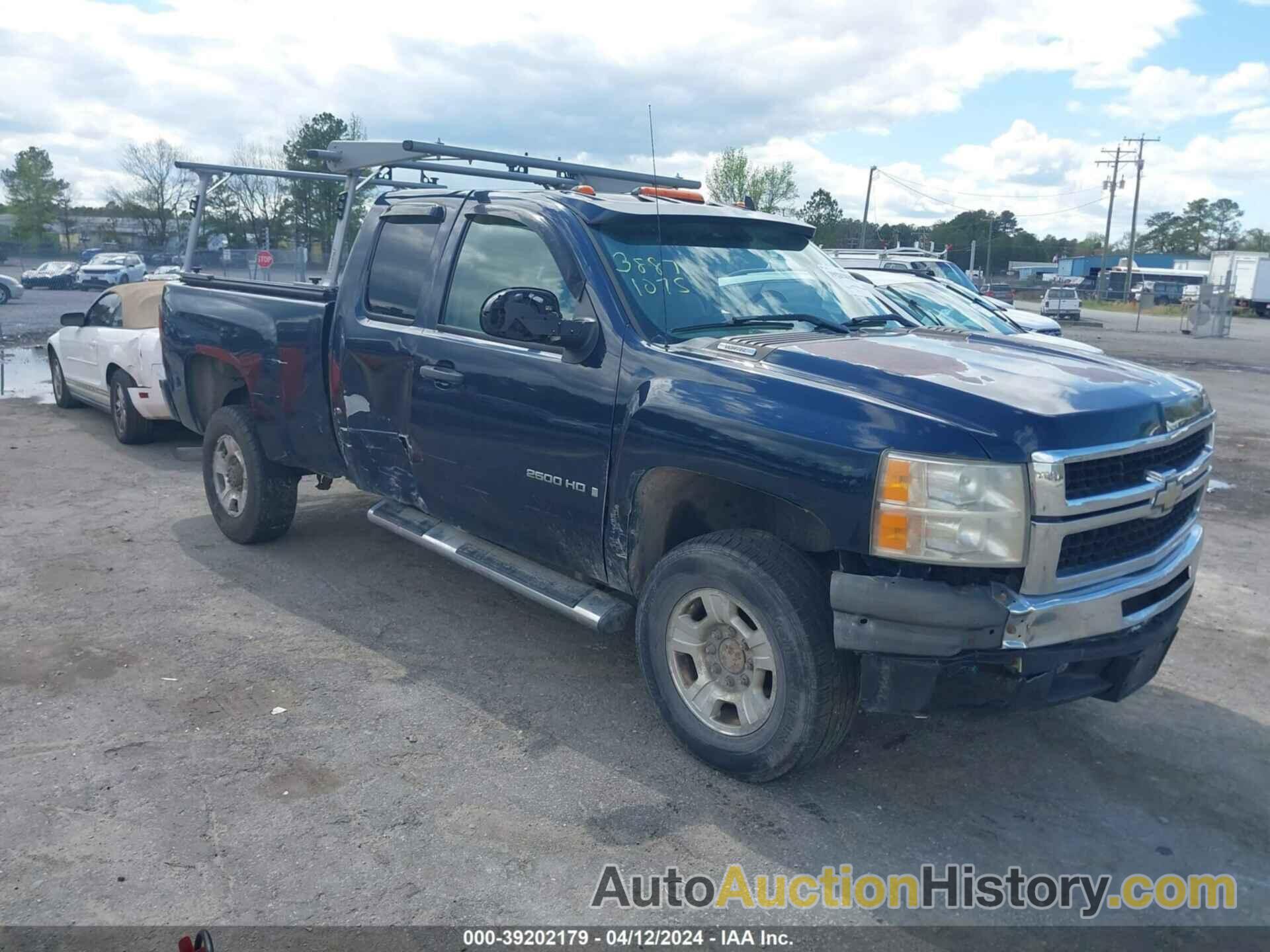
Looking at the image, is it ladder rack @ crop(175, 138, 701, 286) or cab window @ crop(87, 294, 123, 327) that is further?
cab window @ crop(87, 294, 123, 327)

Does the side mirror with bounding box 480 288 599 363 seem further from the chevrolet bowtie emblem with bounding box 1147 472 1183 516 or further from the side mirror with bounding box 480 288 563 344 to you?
the chevrolet bowtie emblem with bounding box 1147 472 1183 516

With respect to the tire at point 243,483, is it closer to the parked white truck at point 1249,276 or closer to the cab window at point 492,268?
the cab window at point 492,268

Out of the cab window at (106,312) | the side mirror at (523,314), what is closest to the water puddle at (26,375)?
the cab window at (106,312)

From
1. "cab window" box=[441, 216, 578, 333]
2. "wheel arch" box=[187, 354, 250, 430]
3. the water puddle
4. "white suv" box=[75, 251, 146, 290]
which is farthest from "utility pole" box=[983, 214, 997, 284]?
"cab window" box=[441, 216, 578, 333]

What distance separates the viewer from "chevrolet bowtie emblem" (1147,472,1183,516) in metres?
3.47

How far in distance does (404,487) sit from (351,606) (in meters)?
0.82

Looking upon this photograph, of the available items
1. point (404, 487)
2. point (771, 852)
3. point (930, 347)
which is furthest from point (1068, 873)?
point (404, 487)

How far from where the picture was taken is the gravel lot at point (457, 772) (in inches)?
124

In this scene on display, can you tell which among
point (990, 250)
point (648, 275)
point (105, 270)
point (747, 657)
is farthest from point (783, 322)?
point (990, 250)

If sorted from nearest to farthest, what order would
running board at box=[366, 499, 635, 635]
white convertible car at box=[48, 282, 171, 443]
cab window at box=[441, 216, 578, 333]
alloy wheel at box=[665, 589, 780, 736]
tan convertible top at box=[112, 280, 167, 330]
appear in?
alloy wheel at box=[665, 589, 780, 736]
running board at box=[366, 499, 635, 635]
cab window at box=[441, 216, 578, 333]
white convertible car at box=[48, 282, 171, 443]
tan convertible top at box=[112, 280, 167, 330]

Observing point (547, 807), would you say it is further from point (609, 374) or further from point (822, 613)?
point (609, 374)

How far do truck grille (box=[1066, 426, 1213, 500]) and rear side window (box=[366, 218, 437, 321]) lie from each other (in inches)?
122

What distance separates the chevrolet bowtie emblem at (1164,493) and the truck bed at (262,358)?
391 cm

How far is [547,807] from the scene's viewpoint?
11.8 ft
